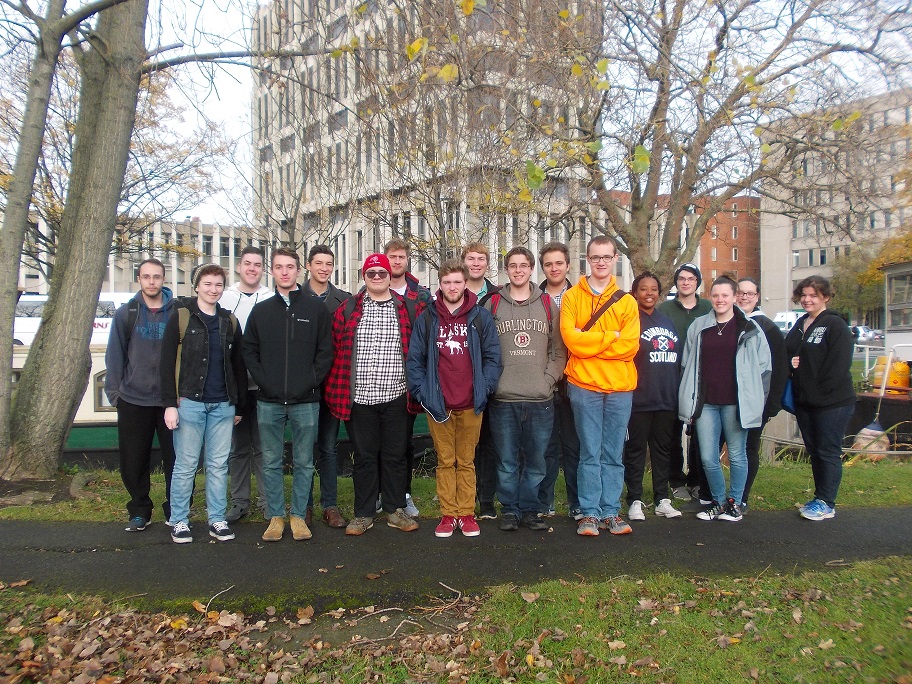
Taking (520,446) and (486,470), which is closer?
(520,446)

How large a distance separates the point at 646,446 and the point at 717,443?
0.61 m

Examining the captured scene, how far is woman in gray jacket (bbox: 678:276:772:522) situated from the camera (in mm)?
5574

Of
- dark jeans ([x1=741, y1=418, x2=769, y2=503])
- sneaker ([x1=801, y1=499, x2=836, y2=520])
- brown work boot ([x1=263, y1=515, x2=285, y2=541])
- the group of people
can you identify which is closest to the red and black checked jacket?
the group of people

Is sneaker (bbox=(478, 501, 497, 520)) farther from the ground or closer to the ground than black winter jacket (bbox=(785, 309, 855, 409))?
closer to the ground

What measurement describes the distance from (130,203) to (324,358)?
14596 millimetres

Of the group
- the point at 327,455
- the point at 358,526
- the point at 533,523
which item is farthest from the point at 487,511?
the point at 327,455

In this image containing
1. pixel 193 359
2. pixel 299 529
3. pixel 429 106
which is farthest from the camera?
pixel 429 106

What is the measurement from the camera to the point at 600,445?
536cm

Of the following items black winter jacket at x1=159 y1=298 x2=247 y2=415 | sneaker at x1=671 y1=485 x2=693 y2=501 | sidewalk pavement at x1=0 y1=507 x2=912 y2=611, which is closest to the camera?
sidewalk pavement at x1=0 y1=507 x2=912 y2=611

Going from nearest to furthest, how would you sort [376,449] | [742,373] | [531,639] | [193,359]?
[531,639], [193,359], [376,449], [742,373]

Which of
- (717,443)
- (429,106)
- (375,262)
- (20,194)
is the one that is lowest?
(717,443)

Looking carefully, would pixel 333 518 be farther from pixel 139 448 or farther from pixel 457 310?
pixel 457 310

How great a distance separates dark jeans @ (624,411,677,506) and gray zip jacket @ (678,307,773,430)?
7.6 inches

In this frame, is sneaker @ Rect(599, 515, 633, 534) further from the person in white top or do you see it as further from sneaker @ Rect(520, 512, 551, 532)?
the person in white top
